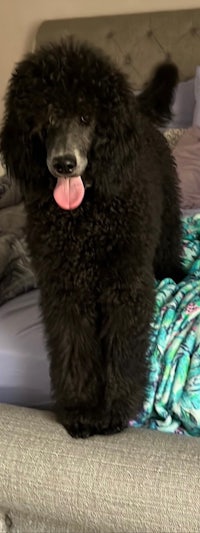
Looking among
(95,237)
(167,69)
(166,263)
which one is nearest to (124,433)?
(95,237)

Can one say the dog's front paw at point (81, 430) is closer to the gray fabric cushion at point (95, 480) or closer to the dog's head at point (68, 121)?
the gray fabric cushion at point (95, 480)

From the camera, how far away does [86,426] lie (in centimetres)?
117

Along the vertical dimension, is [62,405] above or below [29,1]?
below

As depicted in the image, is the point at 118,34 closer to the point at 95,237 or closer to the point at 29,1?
the point at 29,1

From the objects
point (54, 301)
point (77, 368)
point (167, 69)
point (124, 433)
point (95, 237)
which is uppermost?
point (167, 69)

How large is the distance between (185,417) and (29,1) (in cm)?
259

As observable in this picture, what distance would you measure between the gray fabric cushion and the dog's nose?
1.71 ft

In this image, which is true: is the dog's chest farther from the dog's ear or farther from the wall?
the wall

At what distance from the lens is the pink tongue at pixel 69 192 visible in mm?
990

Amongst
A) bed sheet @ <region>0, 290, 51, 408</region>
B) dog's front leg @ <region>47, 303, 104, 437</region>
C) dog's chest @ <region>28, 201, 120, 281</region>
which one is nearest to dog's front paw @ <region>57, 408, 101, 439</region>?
dog's front leg @ <region>47, 303, 104, 437</region>

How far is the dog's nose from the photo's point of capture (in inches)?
37.1

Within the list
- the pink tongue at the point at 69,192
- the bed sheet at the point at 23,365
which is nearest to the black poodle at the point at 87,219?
the pink tongue at the point at 69,192

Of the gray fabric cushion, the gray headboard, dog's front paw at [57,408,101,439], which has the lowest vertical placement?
the gray fabric cushion

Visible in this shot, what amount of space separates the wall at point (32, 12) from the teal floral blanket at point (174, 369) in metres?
1.94
